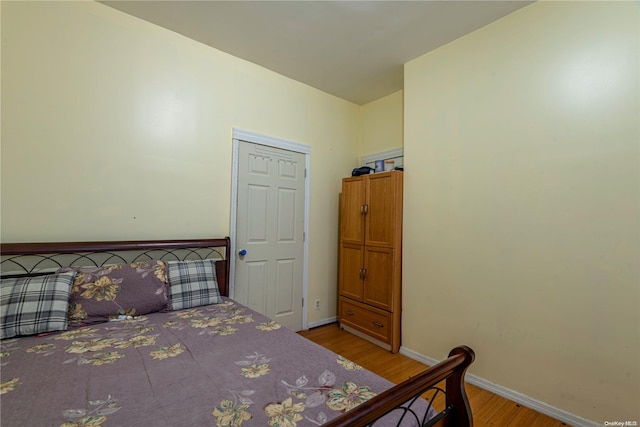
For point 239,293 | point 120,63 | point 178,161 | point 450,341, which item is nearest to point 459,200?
point 450,341

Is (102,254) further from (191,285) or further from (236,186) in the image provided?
(236,186)

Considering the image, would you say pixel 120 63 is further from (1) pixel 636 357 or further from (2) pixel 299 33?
(1) pixel 636 357

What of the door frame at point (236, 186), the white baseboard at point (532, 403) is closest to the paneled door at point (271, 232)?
the door frame at point (236, 186)

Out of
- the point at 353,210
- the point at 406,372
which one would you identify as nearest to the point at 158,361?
the point at 406,372

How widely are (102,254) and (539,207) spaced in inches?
128

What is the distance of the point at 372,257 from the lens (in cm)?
303

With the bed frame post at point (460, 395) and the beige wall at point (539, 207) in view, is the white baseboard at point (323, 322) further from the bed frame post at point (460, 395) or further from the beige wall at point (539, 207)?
the bed frame post at point (460, 395)

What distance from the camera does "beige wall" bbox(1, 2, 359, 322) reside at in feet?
6.15

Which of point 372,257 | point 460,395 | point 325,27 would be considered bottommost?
point 460,395

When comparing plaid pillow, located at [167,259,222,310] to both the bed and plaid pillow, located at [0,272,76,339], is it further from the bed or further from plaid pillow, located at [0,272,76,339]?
plaid pillow, located at [0,272,76,339]

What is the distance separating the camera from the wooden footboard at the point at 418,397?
75cm

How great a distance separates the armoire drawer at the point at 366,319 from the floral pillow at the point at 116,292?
1974 millimetres

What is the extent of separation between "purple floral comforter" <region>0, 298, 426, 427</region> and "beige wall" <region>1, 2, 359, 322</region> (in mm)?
937

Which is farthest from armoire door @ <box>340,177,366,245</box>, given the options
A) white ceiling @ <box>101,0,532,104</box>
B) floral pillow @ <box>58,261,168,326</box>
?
floral pillow @ <box>58,261,168,326</box>
